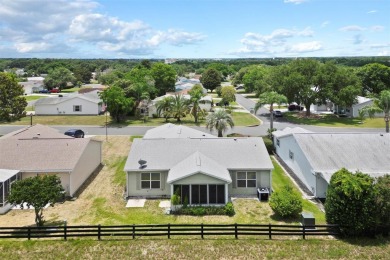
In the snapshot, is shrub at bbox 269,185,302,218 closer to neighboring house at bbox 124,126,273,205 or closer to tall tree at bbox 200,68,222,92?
neighboring house at bbox 124,126,273,205

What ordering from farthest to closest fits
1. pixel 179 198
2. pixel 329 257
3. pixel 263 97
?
pixel 263 97, pixel 179 198, pixel 329 257

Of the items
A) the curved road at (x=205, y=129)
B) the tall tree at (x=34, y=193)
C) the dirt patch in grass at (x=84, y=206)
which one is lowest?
the dirt patch in grass at (x=84, y=206)

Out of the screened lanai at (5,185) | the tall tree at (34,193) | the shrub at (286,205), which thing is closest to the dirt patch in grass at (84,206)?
the screened lanai at (5,185)

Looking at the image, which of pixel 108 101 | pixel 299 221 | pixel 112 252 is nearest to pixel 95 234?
pixel 112 252

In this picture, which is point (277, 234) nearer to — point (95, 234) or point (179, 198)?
point (179, 198)

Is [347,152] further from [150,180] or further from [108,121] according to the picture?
[108,121]

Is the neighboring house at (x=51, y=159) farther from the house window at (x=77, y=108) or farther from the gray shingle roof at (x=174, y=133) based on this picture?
the house window at (x=77, y=108)
